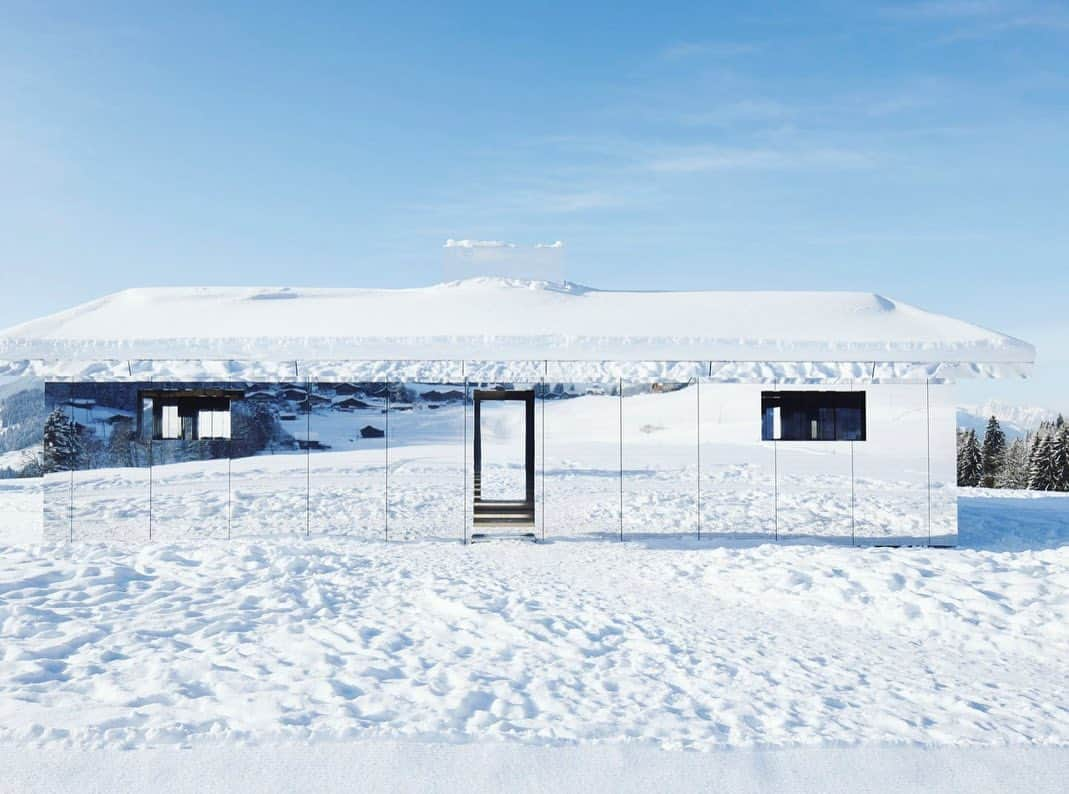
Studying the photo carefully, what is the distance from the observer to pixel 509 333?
1056 cm

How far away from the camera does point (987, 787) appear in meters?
4.12

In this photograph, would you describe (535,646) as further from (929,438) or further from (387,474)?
(929,438)

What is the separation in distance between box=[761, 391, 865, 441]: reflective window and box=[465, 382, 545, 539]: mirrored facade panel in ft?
10.1

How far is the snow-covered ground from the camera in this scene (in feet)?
15.4

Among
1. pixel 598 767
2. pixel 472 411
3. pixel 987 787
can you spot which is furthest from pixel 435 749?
pixel 472 411

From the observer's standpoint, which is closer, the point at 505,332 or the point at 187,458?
the point at 505,332

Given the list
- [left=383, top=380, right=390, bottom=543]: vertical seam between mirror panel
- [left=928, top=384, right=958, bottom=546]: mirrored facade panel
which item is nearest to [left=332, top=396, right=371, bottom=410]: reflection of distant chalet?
[left=383, top=380, right=390, bottom=543]: vertical seam between mirror panel

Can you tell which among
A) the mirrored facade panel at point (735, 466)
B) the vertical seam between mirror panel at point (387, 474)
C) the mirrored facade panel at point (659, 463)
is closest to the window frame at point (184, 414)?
the vertical seam between mirror panel at point (387, 474)

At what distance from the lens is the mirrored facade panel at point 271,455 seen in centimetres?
1086

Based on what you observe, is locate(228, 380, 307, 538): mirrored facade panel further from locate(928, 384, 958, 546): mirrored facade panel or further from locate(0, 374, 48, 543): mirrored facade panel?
locate(928, 384, 958, 546): mirrored facade panel

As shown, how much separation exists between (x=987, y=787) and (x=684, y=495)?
22.3ft

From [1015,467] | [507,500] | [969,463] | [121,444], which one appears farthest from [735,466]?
[1015,467]

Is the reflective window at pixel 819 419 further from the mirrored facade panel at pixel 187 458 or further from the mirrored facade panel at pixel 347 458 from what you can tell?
the mirrored facade panel at pixel 187 458

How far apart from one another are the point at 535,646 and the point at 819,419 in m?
6.09
